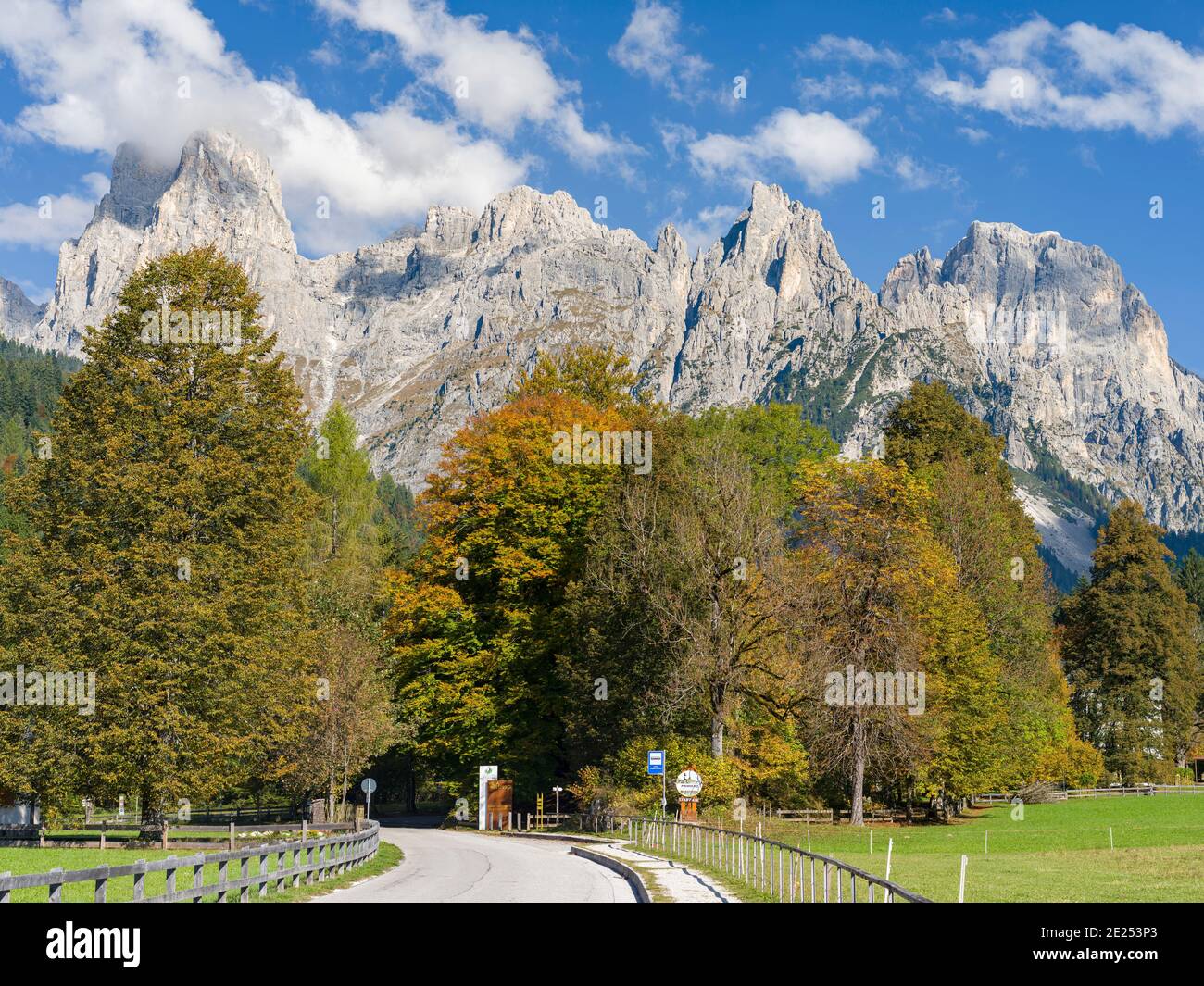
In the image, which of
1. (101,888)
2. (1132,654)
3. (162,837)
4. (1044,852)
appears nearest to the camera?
(101,888)

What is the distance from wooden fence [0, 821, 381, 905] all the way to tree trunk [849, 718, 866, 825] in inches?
952

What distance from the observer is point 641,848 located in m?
37.6

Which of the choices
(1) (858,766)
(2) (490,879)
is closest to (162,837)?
(2) (490,879)

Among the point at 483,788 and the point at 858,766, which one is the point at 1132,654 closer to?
the point at 858,766

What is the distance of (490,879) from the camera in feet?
89.8

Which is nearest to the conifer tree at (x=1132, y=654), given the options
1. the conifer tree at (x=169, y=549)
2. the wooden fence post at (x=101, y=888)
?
the conifer tree at (x=169, y=549)

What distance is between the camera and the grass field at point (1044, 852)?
24.8 meters

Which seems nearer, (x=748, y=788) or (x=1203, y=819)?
(x=748, y=788)

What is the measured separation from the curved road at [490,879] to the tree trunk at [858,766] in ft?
47.8

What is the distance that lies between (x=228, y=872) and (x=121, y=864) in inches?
81.1
